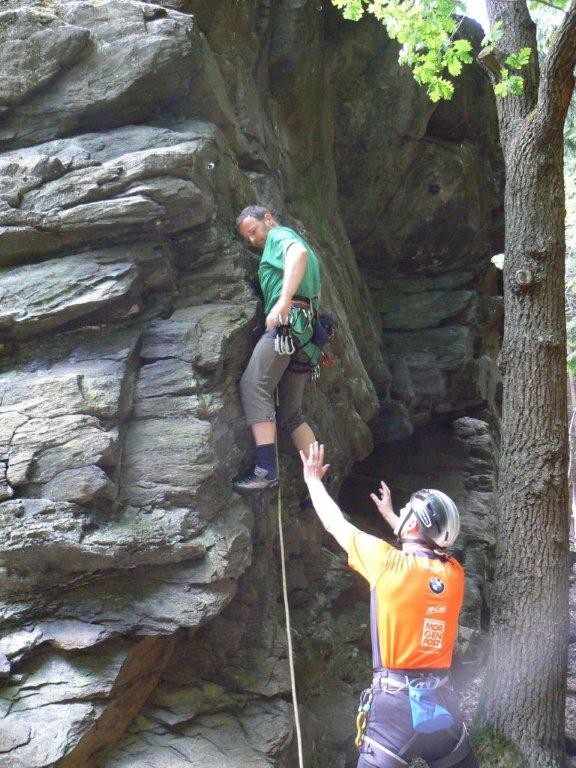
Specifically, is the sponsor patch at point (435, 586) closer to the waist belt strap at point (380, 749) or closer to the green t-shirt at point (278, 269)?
the waist belt strap at point (380, 749)

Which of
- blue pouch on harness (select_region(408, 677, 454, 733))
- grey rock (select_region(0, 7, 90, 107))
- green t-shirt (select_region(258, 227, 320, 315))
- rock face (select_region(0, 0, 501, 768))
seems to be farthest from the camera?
grey rock (select_region(0, 7, 90, 107))

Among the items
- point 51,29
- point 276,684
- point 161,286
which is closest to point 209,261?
point 161,286

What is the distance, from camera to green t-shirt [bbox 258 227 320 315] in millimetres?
5707

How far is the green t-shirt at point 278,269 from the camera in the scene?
571 centimetres

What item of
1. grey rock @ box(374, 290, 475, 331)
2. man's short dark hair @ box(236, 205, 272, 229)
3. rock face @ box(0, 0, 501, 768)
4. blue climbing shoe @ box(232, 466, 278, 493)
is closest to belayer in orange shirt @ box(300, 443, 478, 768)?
rock face @ box(0, 0, 501, 768)

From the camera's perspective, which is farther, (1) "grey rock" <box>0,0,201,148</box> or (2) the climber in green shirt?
(1) "grey rock" <box>0,0,201,148</box>

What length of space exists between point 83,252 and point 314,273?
200cm

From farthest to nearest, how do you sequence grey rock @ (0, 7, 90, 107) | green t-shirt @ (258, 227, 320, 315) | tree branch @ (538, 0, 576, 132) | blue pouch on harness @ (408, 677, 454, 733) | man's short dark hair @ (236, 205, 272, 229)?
1. tree branch @ (538, 0, 576, 132)
2. grey rock @ (0, 7, 90, 107)
3. man's short dark hair @ (236, 205, 272, 229)
4. green t-shirt @ (258, 227, 320, 315)
5. blue pouch on harness @ (408, 677, 454, 733)

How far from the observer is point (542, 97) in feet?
22.5

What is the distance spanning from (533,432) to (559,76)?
11.6ft

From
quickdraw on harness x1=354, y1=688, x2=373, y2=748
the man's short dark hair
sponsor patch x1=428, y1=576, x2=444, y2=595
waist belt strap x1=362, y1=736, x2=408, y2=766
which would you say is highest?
the man's short dark hair

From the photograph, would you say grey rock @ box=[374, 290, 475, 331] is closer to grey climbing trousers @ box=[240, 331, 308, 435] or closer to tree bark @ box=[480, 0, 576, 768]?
tree bark @ box=[480, 0, 576, 768]

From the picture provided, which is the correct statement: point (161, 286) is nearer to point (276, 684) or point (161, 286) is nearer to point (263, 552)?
point (263, 552)

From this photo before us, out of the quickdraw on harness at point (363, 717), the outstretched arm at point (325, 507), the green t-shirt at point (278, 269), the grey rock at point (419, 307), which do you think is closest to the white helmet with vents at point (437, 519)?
the outstretched arm at point (325, 507)
